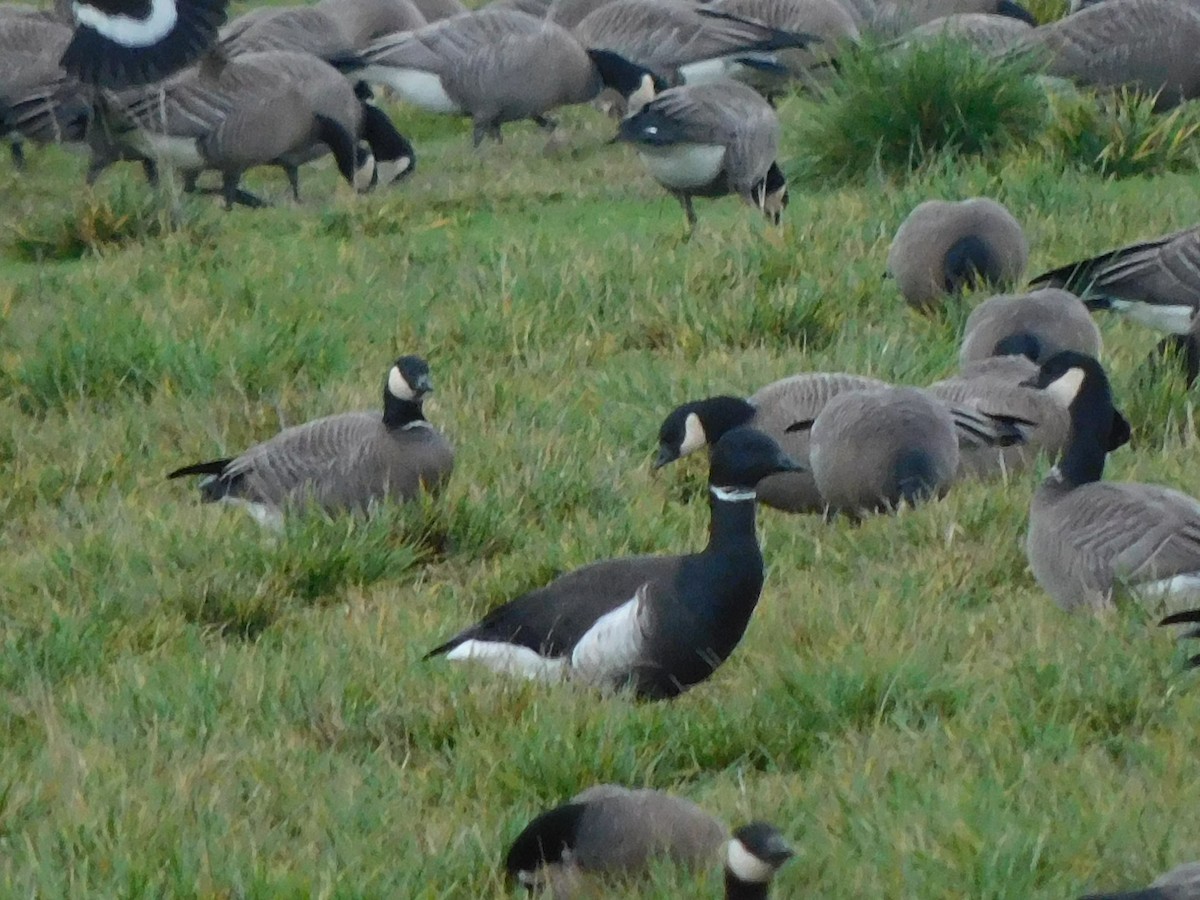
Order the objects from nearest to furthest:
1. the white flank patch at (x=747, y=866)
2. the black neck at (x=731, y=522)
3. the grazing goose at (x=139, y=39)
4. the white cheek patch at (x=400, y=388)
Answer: the white flank patch at (x=747, y=866) < the black neck at (x=731, y=522) < the white cheek patch at (x=400, y=388) < the grazing goose at (x=139, y=39)

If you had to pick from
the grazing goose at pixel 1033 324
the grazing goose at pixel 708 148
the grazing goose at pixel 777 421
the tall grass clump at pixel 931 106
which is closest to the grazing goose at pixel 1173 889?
the grazing goose at pixel 777 421

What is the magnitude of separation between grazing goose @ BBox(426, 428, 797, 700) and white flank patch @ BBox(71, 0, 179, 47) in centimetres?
737

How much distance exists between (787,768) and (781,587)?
123 cm

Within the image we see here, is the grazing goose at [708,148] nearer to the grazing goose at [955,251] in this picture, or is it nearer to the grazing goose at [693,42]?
the grazing goose at [955,251]

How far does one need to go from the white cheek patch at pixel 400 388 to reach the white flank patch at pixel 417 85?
319 inches

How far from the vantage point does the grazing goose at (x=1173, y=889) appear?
2926 millimetres

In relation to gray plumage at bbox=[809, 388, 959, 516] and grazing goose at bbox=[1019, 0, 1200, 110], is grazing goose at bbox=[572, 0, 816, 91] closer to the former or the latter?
grazing goose at bbox=[1019, 0, 1200, 110]

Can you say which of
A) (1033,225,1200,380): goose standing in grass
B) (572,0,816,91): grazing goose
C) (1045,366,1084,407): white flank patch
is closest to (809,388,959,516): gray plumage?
(1045,366,1084,407): white flank patch

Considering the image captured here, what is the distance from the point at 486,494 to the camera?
20.3ft

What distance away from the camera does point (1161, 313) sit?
7664 millimetres

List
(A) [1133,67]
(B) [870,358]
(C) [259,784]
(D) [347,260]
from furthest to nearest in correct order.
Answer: (A) [1133,67]
(D) [347,260]
(B) [870,358]
(C) [259,784]

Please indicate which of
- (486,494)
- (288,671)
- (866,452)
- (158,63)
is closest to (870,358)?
(866,452)

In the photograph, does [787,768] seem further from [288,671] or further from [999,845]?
[288,671]

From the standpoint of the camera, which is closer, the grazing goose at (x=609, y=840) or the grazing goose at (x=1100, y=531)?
the grazing goose at (x=609, y=840)
